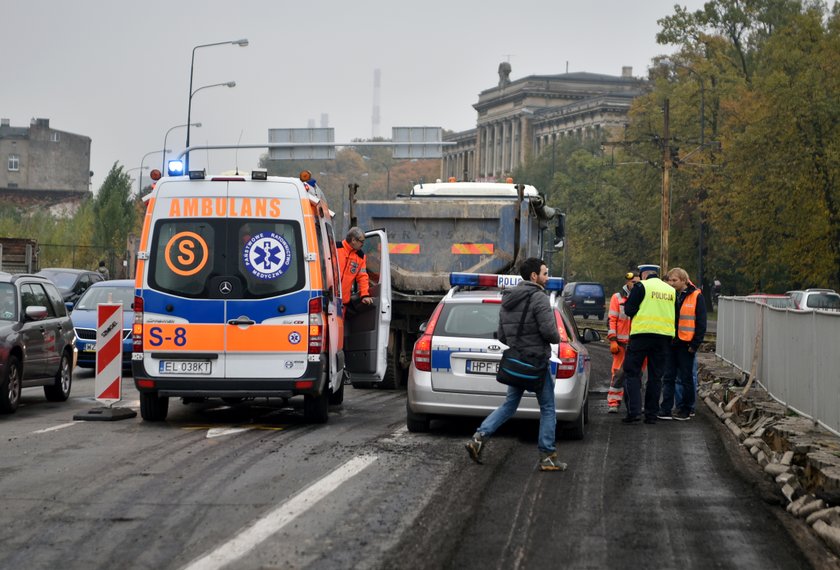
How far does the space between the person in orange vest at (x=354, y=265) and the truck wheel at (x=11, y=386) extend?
13.0 feet

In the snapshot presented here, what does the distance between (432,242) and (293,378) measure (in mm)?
6914

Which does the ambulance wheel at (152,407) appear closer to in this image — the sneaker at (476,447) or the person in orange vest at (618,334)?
the sneaker at (476,447)

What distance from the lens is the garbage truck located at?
20344mm

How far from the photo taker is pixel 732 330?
81.0 ft

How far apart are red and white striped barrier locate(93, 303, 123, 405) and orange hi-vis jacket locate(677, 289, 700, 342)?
21.2 ft

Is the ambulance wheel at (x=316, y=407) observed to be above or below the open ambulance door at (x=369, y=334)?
below

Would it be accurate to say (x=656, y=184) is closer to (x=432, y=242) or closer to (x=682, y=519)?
(x=432, y=242)

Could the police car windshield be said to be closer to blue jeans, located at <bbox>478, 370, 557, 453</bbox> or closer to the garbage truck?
blue jeans, located at <bbox>478, 370, 557, 453</bbox>

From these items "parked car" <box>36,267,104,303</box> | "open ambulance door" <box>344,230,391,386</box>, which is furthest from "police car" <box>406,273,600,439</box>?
"parked car" <box>36,267,104,303</box>

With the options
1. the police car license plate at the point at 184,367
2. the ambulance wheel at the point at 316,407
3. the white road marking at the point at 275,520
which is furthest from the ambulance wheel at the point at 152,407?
the white road marking at the point at 275,520

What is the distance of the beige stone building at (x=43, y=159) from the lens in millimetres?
127312

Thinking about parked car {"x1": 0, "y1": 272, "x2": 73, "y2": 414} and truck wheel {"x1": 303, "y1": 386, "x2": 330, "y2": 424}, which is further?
parked car {"x1": 0, "y1": 272, "x2": 73, "y2": 414}

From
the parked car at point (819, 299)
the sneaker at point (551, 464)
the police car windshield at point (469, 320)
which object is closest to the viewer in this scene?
the sneaker at point (551, 464)

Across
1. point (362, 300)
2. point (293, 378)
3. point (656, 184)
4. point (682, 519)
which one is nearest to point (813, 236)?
point (656, 184)
